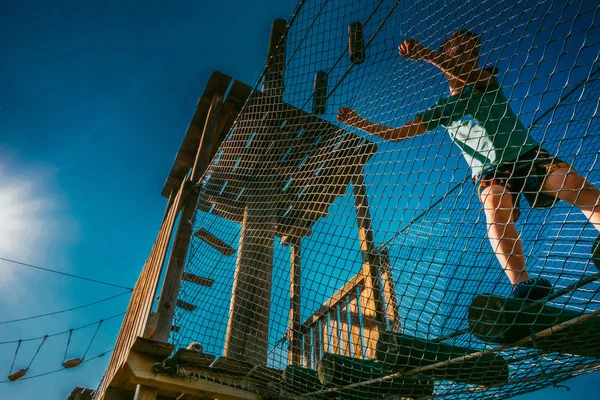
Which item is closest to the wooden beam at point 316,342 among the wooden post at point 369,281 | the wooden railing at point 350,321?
the wooden railing at point 350,321

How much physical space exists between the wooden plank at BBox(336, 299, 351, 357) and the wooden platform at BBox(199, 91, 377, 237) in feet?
2.18

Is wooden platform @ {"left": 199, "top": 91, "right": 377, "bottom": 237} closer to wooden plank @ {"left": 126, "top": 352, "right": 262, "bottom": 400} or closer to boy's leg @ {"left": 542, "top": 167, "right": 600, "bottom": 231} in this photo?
wooden plank @ {"left": 126, "top": 352, "right": 262, "bottom": 400}

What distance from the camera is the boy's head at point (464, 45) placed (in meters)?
1.63

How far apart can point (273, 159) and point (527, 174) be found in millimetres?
1988

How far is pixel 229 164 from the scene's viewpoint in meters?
3.14

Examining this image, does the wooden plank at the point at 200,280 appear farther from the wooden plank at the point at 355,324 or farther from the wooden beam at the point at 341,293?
the wooden plank at the point at 355,324

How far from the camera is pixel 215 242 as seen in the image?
290 centimetres

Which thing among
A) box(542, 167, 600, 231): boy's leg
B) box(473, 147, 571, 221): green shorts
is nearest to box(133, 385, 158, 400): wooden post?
box(473, 147, 571, 221): green shorts

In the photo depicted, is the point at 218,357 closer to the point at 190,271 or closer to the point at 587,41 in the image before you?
the point at 190,271

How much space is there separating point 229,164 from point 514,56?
87.5 inches

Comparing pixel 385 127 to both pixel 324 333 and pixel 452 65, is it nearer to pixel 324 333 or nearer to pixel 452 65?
pixel 452 65

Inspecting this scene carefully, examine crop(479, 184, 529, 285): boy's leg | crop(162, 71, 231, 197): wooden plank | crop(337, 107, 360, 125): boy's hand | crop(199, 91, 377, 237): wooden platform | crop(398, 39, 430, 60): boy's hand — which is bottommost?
crop(479, 184, 529, 285): boy's leg

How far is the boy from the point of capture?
52.0 inches

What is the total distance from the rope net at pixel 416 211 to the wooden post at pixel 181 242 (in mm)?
110
